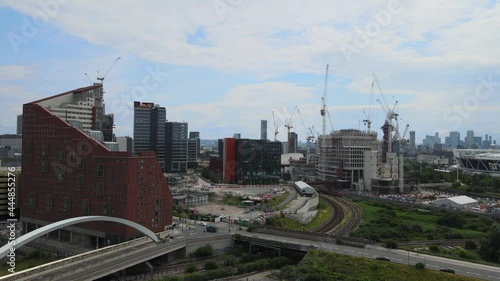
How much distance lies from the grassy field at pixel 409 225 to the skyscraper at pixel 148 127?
52.6 metres

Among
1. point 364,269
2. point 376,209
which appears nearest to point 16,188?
point 364,269

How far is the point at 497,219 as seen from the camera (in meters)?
42.8

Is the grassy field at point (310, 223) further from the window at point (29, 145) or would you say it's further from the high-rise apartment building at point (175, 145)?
the high-rise apartment building at point (175, 145)

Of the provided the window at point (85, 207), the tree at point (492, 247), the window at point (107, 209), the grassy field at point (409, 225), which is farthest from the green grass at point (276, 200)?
the tree at point (492, 247)

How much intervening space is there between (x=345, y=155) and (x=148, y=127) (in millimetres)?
43212

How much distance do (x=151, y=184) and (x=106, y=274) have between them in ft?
30.6

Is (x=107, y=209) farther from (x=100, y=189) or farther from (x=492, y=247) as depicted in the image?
(x=492, y=247)

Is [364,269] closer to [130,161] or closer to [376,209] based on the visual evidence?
[130,161]

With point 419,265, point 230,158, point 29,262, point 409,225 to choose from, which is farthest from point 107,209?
point 230,158

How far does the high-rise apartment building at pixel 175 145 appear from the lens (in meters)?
92.6

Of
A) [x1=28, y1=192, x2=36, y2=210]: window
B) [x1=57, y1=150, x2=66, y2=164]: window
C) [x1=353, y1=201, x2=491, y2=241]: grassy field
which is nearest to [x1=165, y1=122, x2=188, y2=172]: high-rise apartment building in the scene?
[x1=353, y1=201, x2=491, y2=241]: grassy field

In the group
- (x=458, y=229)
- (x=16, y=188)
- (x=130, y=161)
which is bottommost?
(x=458, y=229)

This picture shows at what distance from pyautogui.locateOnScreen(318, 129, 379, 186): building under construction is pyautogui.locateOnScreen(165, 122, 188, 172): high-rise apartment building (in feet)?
104

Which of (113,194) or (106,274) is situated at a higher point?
(113,194)
